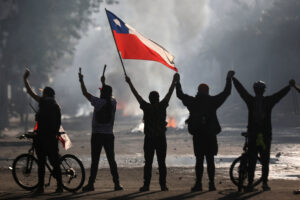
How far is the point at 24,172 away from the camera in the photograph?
11.2 m

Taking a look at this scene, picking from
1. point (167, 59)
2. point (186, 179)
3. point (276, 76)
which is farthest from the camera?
point (276, 76)

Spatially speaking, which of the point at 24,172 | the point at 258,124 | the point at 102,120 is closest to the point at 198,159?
the point at 258,124

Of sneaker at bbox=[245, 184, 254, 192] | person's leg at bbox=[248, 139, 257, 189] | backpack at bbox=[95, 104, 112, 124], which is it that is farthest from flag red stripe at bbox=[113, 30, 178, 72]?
sneaker at bbox=[245, 184, 254, 192]

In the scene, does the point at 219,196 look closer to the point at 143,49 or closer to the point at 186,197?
the point at 186,197

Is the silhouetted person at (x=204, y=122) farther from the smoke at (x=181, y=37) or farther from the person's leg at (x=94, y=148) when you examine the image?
the smoke at (x=181, y=37)

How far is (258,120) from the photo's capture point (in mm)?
10148

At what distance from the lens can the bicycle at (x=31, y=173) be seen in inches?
418

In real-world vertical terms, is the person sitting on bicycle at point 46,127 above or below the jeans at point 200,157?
above

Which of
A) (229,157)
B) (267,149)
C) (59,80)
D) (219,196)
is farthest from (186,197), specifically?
(59,80)

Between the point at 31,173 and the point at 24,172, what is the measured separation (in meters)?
0.25

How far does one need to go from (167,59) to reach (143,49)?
48cm

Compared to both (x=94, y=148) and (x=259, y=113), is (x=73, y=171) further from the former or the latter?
(x=259, y=113)

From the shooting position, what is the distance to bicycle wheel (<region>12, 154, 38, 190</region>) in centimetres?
1090

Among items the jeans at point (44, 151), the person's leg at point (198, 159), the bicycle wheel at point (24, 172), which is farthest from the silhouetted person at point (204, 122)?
the bicycle wheel at point (24, 172)
